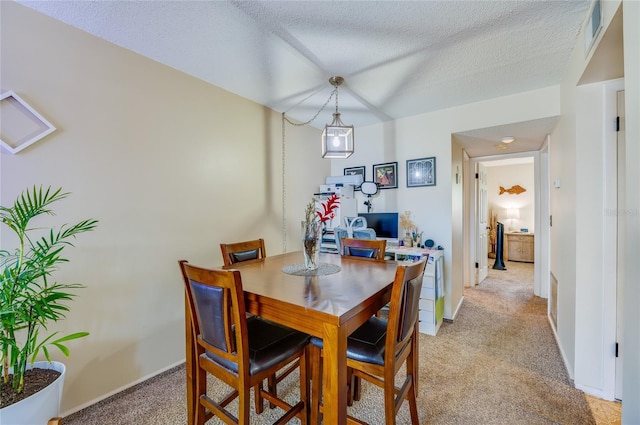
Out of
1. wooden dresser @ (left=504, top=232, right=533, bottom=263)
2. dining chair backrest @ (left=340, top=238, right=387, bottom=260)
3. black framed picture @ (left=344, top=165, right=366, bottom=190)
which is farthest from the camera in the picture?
wooden dresser @ (left=504, top=232, right=533, bottom=263)

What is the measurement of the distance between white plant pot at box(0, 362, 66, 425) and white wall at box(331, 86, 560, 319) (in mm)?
3221

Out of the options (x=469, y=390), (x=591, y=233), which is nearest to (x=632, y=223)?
(x=591, y=233)

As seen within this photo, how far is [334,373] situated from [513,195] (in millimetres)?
7132

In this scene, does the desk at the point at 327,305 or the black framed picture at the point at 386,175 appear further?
the black framed picture at the point at 386,175

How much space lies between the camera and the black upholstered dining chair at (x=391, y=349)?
118cm

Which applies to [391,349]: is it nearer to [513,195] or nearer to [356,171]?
[356,171]

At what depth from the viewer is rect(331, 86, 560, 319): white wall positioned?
2.62m

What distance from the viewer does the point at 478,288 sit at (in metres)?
4.13

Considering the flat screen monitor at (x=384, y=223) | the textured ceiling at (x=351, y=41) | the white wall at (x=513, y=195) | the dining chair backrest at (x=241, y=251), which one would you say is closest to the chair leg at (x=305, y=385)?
the dining chair backrest at (x=241, y=251)

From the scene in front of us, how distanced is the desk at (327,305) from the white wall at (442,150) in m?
1.63

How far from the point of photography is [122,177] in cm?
188

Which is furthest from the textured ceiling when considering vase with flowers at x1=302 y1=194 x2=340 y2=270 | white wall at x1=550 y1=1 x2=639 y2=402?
vase with flowers at x1=302 y1=194 x2=340 y2=270

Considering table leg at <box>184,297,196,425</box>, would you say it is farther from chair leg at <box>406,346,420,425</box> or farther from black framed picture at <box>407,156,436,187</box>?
black framed picture at <box>407,156,436,187</box>

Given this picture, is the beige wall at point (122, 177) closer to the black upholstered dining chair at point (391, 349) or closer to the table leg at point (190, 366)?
the table leg at point (190, 366)
